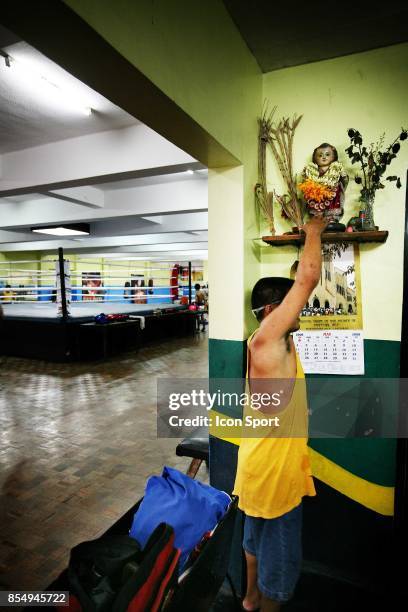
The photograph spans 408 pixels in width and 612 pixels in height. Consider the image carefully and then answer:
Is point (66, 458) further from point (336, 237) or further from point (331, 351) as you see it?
point (336, 237)

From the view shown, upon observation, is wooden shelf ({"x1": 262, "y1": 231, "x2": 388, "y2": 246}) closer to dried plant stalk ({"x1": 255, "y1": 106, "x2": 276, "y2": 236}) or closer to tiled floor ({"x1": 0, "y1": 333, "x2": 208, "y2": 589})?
dried plant stalk ({"x1": 255, "y1": 106, "x2": 276, "y2": 236})

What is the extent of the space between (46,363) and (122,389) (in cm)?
271

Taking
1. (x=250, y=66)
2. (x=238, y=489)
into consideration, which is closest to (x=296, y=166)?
(x=250, y=66)

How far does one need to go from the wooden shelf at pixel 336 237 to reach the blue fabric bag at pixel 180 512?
4.74 ft

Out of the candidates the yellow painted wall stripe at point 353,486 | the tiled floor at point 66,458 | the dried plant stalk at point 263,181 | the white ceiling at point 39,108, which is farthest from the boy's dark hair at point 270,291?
the white ceiling at point 39,108

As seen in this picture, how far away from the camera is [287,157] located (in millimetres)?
2385

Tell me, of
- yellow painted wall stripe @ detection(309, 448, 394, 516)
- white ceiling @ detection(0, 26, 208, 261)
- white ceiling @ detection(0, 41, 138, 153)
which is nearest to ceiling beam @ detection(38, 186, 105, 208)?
white ceiling @ detection(0, 26, 208, 261)

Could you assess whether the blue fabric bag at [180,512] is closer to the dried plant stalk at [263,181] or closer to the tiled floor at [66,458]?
the tiled floor at [66,458]

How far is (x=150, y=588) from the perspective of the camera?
1.07 meters

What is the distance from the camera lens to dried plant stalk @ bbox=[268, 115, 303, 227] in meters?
2.35

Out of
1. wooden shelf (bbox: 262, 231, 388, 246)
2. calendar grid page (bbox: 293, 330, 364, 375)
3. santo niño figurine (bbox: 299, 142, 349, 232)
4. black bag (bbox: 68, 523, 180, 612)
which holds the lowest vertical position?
black bag (bbox: 68, 523, 180, 612)

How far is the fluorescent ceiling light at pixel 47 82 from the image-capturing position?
274cm

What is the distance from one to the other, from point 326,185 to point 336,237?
12.1 inches

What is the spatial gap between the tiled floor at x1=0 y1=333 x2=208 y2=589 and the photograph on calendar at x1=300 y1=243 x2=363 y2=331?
6.46 ft
